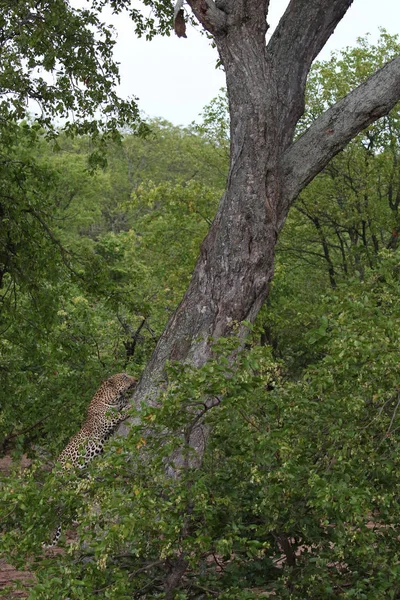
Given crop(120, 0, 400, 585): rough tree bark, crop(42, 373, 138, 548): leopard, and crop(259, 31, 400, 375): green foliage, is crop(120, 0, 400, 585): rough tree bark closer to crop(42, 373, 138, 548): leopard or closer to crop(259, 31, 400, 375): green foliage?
crop(42, 373, 138, 548): leopard

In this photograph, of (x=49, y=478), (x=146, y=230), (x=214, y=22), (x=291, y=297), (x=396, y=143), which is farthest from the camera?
(x=146, y=230)

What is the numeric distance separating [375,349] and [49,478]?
6.60 feet

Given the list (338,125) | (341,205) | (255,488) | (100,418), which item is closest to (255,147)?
(338,125)

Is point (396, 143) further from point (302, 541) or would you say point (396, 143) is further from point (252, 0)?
point (302, 541)

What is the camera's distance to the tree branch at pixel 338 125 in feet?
26.0

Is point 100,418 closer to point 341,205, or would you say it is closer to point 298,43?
point 298,43

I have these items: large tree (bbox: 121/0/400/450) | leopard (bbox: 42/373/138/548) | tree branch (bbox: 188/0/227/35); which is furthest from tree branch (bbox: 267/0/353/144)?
leopard (bbox: 42/373/138/548)

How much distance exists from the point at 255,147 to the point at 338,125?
2.85 feet

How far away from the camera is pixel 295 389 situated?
217 inches

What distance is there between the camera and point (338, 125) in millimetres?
8008

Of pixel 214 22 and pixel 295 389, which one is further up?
pixel 214 22

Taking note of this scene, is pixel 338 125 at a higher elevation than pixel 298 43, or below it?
below

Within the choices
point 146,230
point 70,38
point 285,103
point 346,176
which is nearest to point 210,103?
point 146,230

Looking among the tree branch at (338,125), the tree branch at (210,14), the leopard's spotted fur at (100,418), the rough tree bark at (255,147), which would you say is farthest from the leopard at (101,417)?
the tree branch at (210,14)
